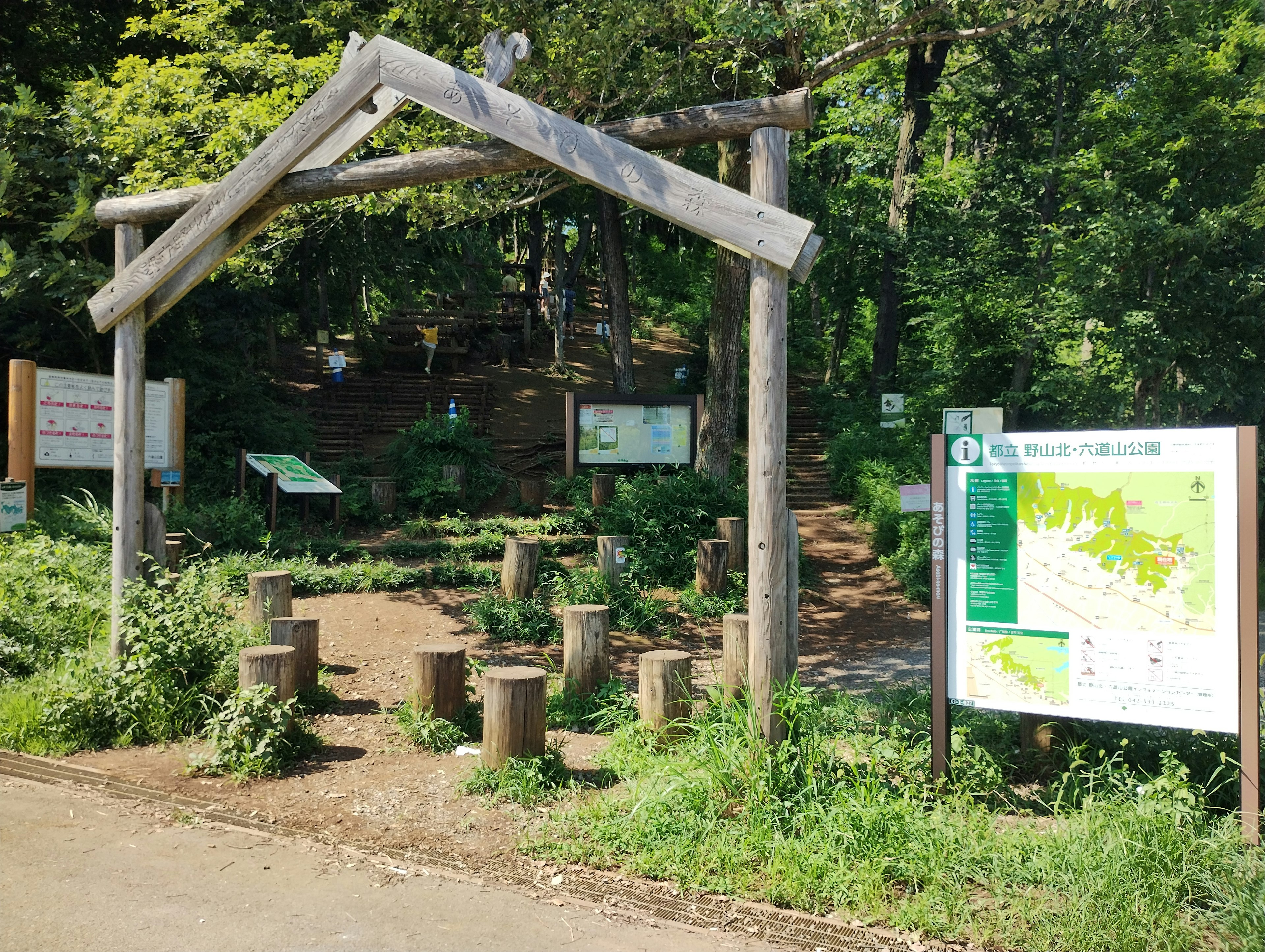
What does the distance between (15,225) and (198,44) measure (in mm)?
4050

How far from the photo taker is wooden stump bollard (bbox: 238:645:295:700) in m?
6.21

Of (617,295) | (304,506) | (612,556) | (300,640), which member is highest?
(617,295)

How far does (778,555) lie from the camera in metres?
5.38

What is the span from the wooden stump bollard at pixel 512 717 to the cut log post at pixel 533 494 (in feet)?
33.2

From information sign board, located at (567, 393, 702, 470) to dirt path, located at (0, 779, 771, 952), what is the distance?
10.1 metres

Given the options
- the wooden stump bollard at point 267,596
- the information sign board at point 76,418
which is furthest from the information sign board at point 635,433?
the wooden stump bollard at point 267,596

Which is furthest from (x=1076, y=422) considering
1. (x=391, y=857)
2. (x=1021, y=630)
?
(x=391, y=857)

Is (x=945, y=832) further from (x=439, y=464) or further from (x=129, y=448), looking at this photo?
(x=439, y=464)

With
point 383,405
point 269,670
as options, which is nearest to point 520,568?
point 269,670

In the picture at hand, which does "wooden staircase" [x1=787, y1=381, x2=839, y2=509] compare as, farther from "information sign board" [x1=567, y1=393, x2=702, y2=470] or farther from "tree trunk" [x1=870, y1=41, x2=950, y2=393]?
"tree trunk" [x1=870, y1=41, x2=950, y2=393]

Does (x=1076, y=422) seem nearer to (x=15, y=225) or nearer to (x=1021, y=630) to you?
(x=1021, y=630)

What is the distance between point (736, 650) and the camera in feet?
20.8

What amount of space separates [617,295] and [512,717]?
15060 mm

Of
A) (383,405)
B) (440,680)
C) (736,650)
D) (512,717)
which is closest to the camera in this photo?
(512,717)
